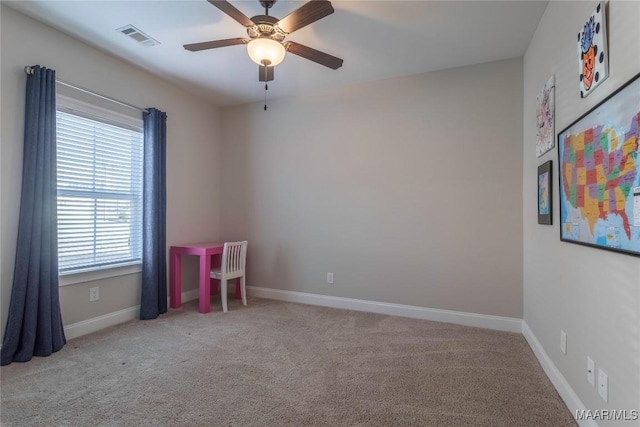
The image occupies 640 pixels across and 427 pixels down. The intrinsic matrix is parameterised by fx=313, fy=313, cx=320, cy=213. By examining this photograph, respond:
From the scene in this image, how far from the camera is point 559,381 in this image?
1922 millimetres

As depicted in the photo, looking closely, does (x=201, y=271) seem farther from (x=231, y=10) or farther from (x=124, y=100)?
(x=231, y=10)

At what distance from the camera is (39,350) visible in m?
2.36

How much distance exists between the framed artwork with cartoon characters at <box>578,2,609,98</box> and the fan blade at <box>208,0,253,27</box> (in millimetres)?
1832

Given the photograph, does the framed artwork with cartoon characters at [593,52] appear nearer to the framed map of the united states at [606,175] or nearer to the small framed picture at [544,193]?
the framed map of the united states at [606,175]

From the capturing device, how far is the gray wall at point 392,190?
119 inches

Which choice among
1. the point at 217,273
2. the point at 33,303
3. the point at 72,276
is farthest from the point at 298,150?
the point at 33,303

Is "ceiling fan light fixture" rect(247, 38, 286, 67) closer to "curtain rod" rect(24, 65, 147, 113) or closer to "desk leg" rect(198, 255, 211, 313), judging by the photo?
"curtain rod" rect(24, 65, 147, 113)

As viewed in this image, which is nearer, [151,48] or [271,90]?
[151,48]

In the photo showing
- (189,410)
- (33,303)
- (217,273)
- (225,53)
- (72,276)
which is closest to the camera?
(189,410)

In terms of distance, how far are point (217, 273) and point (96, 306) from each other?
3.68ft

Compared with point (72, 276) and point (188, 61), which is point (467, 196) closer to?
point (188, 61)

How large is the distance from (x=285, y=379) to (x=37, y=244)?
2100mm

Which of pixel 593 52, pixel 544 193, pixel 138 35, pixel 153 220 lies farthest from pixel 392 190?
pixel 138 35

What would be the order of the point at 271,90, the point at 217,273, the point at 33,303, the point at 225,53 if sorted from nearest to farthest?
the point at 33,303 < the point at 225,53 < the point at 217,273 < the point at 271,90
